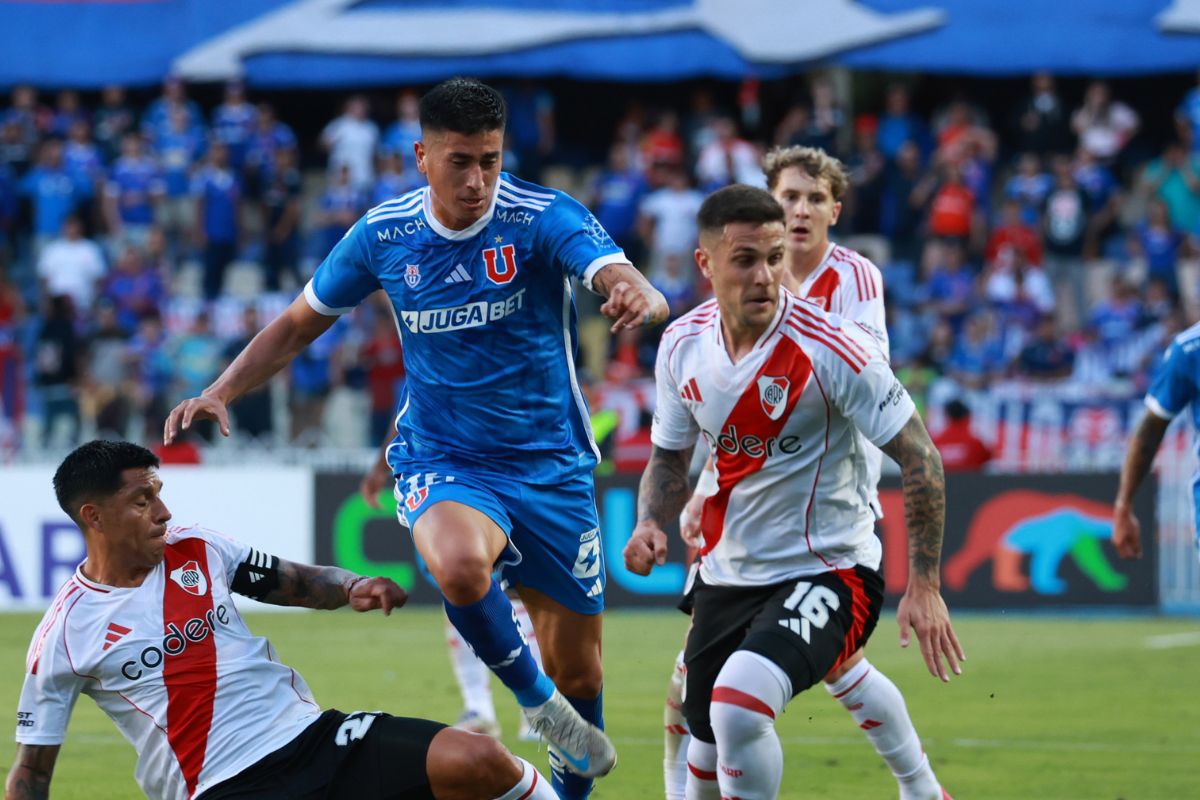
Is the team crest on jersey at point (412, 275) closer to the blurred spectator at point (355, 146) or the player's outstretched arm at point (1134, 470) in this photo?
the player's outstretched arm at point (1134, 470)

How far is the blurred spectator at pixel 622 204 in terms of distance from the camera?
22.4 metres

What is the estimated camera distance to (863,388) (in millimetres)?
6230

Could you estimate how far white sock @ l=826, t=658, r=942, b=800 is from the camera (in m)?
7.14

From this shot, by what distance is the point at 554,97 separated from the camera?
26.8 metres

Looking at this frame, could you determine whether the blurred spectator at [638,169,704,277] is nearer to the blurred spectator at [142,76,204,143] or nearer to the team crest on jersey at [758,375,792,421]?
the blurred spectator at [142,76,204,143]

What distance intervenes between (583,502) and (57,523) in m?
10.3

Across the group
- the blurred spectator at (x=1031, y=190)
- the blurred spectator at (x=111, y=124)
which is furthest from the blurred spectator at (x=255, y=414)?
the blurred spectator at (x=1031, y=190)

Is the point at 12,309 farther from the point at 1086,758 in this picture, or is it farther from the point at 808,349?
the point at 808,349

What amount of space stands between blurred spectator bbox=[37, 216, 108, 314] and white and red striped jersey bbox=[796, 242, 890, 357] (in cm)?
1590

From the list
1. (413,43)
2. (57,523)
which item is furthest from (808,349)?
(413,43)

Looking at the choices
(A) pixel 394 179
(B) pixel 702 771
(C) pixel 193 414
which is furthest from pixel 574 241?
(A) pixel 394 179

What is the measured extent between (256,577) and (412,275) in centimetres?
131

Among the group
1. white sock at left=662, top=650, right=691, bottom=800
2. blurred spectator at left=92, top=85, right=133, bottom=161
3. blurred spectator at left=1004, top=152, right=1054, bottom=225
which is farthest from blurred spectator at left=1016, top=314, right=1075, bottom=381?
white sock at left=662, top=650, right=691, bottom=800

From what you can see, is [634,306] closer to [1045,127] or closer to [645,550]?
[645,550]
